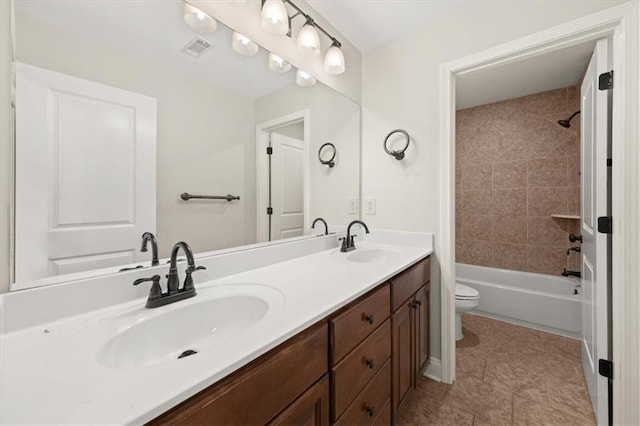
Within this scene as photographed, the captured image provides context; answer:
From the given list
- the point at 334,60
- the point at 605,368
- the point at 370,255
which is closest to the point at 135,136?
the point at 334,60

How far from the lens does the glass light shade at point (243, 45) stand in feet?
4.01

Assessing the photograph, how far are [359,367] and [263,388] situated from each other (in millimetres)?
466

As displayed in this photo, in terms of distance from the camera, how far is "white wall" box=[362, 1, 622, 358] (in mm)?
1489

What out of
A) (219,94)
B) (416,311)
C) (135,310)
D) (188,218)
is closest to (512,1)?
(219,94)

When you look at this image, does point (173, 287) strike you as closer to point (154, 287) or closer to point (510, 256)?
point (154, 287)

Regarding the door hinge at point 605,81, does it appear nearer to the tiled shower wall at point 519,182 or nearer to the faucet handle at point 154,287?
the tiled shower wall at point 519,182

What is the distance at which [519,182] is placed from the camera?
2729 mm

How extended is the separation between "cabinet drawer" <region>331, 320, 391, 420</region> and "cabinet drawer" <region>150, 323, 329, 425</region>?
106 mm

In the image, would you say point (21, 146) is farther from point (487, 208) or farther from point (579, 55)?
point (487, 208)

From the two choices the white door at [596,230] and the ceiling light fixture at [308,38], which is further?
the ceiling light fixture at [308,38]

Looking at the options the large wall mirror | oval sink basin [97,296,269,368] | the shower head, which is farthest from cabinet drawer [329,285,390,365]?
the shower head

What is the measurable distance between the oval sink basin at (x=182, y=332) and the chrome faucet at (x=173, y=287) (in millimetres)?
56

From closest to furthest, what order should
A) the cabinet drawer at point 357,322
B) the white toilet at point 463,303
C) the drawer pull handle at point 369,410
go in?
the cabinet drawer at point 357,322
the drawer pull handle at point 369,410
the white toilet at point 463,303

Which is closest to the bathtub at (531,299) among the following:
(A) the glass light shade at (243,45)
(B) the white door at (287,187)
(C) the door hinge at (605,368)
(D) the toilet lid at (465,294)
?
(D) the toilet lid at (465,294)
